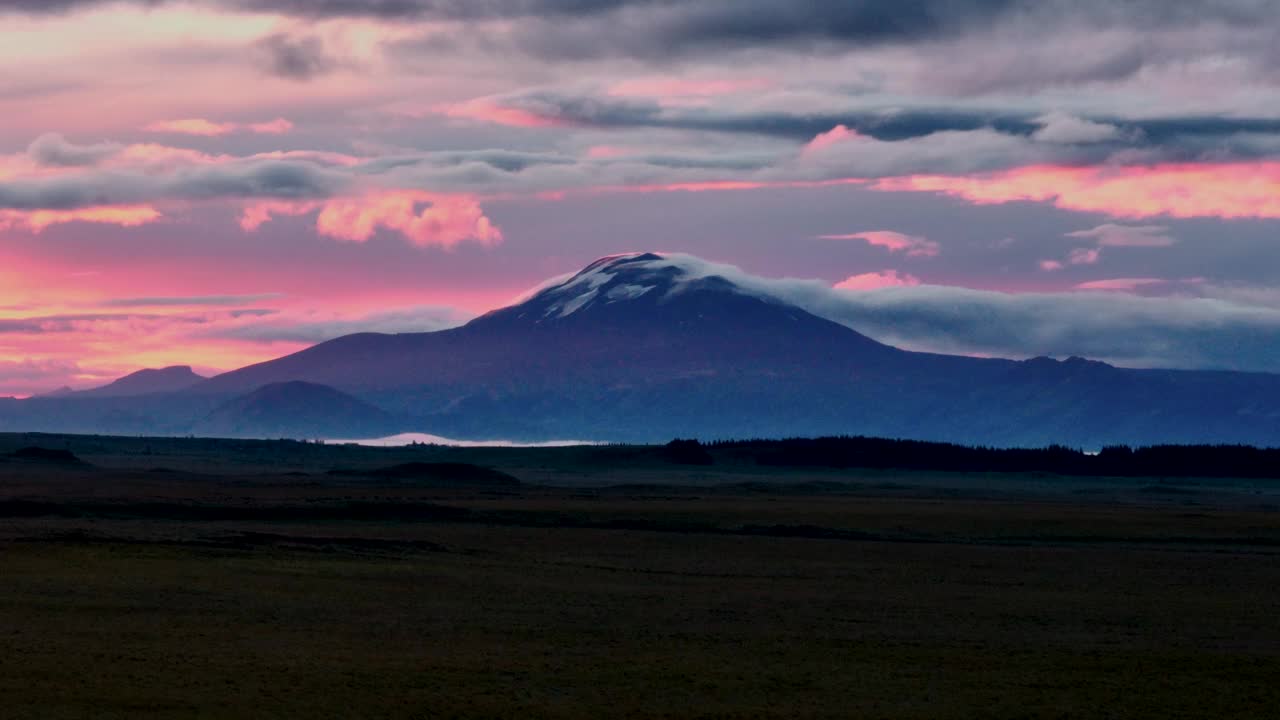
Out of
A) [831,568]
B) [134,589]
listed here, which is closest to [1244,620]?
[831,568]

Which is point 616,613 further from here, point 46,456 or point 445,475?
point 46,456

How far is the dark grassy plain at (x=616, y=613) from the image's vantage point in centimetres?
3881

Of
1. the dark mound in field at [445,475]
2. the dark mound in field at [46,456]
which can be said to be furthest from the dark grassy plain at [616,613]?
the dark mound in field at [46,456]

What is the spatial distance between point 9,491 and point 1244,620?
73.4m

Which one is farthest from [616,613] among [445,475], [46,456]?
[46,456]

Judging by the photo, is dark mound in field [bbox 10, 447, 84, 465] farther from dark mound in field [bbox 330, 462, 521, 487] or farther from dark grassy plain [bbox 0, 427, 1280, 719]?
dark grassy plain [bbox 0, 427, 1280, 719]

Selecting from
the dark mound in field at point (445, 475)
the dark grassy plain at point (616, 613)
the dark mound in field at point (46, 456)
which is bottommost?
the dark grassy plain at point (616, 613)

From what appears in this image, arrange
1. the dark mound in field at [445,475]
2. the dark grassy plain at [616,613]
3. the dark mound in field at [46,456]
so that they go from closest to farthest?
the dark grassy plain at [616,613] < the dark mound in field at [445,475] < the dark mound in field at [46,456]

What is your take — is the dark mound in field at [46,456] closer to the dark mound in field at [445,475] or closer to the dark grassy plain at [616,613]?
the dark mound in field at [445,475]

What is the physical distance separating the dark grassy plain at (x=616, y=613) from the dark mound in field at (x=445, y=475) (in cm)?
5008

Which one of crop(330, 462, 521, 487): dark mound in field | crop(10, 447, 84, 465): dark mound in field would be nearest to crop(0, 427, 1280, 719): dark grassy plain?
crop(330, 462, 521, 487): dark mound in field

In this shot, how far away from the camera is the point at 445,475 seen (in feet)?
513

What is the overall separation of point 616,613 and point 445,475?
4149 inches

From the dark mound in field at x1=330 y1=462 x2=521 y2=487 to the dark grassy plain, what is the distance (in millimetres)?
50078
